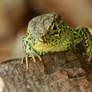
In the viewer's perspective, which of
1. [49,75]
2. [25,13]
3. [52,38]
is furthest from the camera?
[25,13]

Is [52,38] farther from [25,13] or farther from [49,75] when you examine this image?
[25,13]

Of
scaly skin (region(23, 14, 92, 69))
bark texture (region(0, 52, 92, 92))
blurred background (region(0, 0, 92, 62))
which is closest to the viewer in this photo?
bark texture (region(0, 52, 92, 92))

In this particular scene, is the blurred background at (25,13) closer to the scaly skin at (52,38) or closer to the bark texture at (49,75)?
the scaly skin at (52,38)

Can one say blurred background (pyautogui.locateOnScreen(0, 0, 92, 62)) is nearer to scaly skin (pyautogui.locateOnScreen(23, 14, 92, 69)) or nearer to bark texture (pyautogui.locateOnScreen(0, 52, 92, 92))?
scaly skin (pyautogui.locateOnScreen(23, 14, 92, 69))

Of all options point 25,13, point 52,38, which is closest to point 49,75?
point 52,38

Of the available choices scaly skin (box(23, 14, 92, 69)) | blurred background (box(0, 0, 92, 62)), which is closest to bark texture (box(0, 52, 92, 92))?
scaly skin (box(23, 14, 92, 69))

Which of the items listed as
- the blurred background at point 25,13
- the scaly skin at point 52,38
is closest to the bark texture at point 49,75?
the scaly skin at point 52,38

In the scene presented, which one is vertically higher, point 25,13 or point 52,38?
point 25,13
